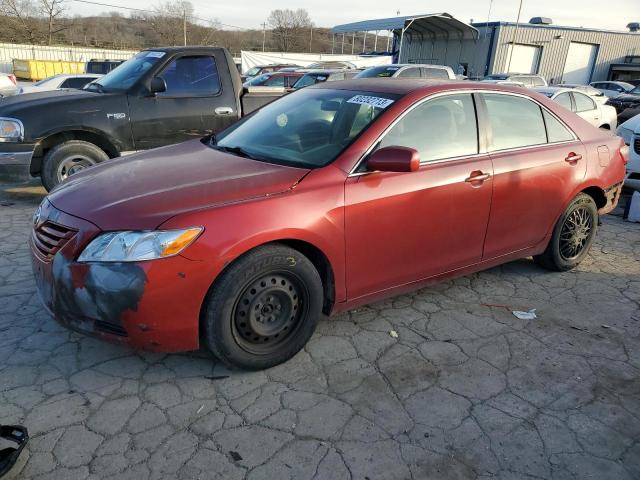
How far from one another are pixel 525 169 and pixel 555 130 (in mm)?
651

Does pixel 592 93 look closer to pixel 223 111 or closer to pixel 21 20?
pixel 223 111

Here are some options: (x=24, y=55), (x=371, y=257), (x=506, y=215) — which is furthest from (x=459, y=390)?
(x=24, y=55)

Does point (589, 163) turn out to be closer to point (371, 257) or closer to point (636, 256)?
point (636, 256)

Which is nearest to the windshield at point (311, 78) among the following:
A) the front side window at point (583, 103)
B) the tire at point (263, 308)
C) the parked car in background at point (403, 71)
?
the parked car in background at point (403, 71)

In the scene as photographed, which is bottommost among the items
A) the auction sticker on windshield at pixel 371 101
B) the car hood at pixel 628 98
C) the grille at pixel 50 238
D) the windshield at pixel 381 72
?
the grille at pixel 50 238

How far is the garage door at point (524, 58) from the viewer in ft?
108

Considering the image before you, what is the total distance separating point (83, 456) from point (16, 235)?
356 centimetres

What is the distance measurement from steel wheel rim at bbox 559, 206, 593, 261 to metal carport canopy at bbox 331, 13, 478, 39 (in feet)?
80.8

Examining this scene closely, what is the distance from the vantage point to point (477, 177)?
11.5ft

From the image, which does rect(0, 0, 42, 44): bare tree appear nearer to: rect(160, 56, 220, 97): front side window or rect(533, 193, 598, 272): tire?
rect(160, 56, 220, 97): front side window

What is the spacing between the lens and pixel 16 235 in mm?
5062

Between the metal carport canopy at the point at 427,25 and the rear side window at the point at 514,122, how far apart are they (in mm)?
24821

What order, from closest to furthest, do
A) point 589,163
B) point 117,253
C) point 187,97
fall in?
point 117,253
point 589,163
point 187,97

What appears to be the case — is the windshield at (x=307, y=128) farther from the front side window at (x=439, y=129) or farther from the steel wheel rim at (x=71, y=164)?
the steel wheel rim at (x=71, y=164)
